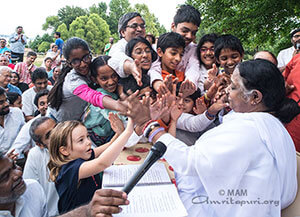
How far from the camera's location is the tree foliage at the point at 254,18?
6.66 meters

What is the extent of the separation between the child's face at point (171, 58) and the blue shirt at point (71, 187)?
4.30 ft

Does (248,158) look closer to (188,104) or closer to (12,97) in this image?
(188,104)

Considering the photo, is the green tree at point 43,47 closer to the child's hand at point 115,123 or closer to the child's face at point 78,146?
the child's hand at point 115,123

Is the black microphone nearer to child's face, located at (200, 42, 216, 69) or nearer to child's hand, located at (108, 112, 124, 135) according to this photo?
child's hand, located at (108, 112, 124, 135)

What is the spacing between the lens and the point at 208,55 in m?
2.64

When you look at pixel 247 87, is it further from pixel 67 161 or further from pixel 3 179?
pixel 3 179

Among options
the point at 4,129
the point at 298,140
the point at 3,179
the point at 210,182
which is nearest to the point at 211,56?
the point at 298,140

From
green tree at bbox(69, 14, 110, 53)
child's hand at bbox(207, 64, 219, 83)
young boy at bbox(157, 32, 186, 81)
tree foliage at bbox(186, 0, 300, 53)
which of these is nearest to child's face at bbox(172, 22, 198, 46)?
young boy at bbox(157, 32, 186, 81)

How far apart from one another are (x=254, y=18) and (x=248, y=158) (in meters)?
7.02

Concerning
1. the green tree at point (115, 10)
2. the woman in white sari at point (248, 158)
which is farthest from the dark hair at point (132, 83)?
the green tree at point (115, 10)

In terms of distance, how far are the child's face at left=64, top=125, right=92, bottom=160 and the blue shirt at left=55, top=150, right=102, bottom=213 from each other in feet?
0.27

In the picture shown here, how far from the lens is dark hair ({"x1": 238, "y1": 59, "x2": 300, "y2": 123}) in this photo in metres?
1.38

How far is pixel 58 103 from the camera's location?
2.63 metres

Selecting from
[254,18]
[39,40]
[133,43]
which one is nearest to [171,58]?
[133,43]
